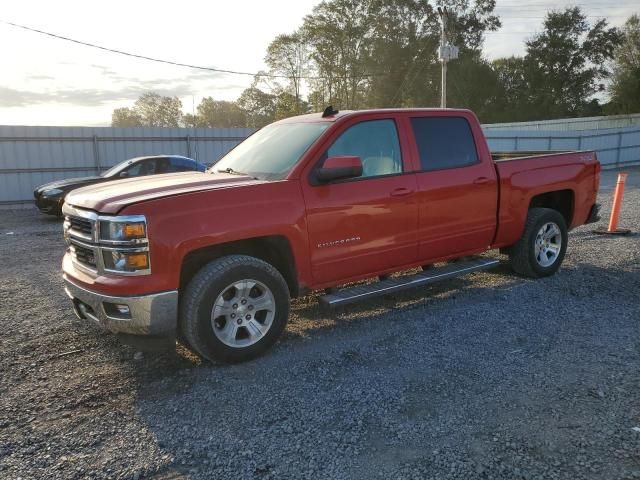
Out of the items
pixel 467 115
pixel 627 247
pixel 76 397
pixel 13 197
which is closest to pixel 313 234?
pixel 76 397

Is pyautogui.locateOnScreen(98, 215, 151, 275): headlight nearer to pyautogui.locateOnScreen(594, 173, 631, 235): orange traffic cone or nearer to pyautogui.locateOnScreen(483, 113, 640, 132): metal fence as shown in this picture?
pyautogui.locateOnScreen(594, 173, 631, 235): orange traffic cone

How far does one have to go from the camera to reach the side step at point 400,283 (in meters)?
4.46

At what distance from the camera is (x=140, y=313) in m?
3.59

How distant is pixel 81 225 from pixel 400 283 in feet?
9.28

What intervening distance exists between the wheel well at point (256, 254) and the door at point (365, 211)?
0.69 feet

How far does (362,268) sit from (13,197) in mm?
15402

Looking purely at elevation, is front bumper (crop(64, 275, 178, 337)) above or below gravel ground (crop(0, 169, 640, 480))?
above

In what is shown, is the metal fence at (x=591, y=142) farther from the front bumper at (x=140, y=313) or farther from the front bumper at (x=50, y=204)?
the front bumper at (x=140, y=313)

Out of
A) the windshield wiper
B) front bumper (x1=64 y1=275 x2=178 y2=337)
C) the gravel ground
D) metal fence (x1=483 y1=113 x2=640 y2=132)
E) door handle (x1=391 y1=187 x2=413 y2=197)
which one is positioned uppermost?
metal fence (x1=483 y1=113 x2=640 y2=132)

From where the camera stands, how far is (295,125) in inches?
199

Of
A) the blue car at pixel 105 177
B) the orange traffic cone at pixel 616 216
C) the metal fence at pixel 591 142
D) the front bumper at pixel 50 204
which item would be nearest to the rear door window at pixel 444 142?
the orange traffic cone at pixel 616 216

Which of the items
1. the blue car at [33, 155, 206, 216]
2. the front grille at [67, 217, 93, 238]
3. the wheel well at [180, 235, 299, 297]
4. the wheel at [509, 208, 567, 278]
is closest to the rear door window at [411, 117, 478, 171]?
the wheel at [509, 208, 567, 278]

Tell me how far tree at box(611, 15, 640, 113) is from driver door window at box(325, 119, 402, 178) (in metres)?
45.7

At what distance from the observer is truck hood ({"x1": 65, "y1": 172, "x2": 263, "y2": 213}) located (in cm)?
372
